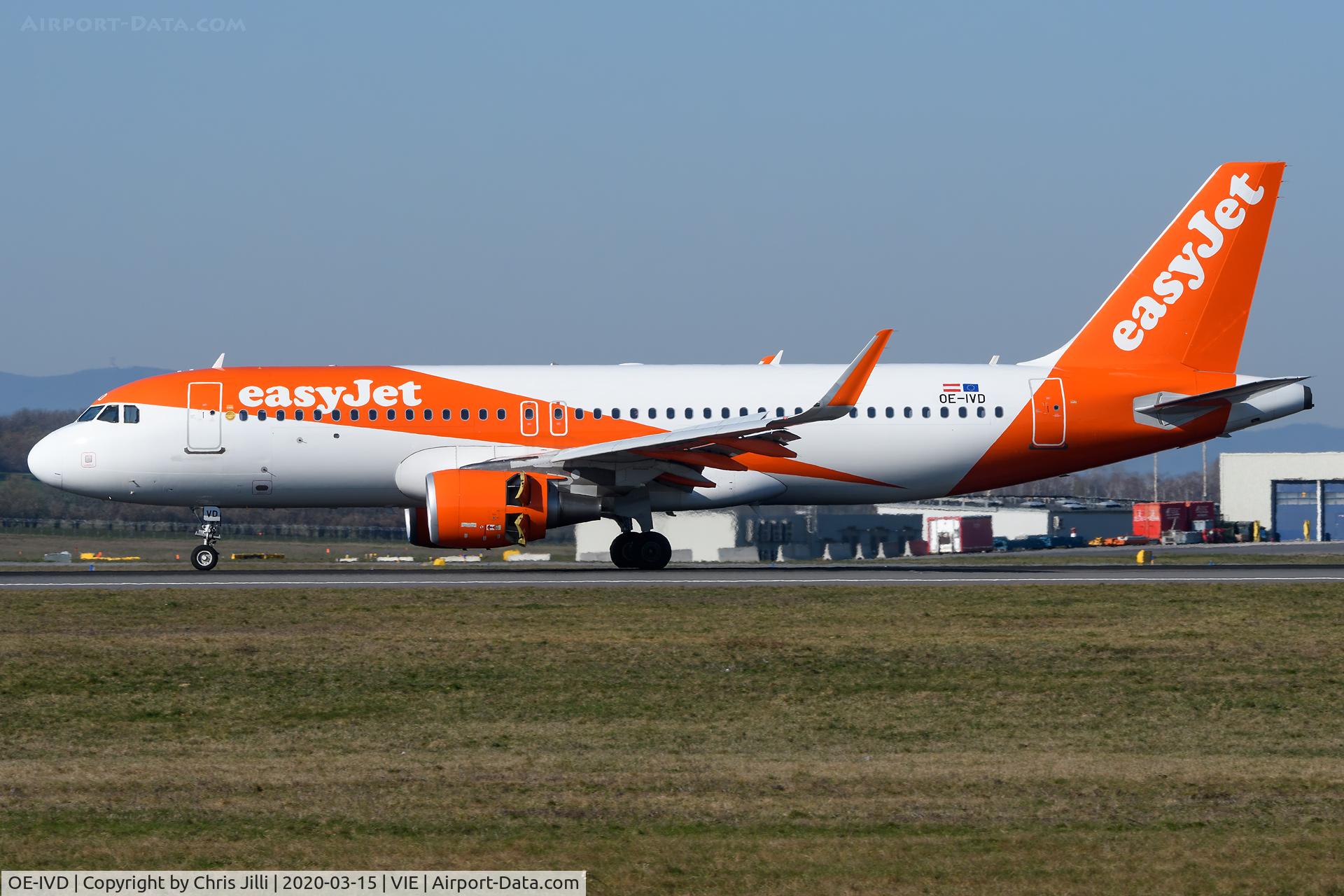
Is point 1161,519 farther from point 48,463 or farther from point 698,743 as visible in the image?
point 698,743

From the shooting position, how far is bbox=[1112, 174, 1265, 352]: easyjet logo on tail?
31391 mm

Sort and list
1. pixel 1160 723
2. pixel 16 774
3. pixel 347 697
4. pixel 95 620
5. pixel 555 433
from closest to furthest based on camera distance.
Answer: pixel 16 774, pixel 1160 723, pixel 347 697, pixel 95 620, pixel 555 433

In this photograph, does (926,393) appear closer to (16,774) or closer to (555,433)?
(555,433)

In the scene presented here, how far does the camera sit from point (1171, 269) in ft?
104

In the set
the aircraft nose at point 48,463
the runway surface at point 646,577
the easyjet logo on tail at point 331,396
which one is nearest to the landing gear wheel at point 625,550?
the runway surface at point 646,577

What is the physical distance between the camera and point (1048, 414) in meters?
30.8

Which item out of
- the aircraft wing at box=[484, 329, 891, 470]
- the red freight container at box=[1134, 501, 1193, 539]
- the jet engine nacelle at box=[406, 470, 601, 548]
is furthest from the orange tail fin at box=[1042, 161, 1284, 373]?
the red freight container at box=[1134, 501, 1193, 539]

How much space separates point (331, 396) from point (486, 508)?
493 centimetres

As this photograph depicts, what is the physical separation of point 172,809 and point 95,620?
11391 millimetres

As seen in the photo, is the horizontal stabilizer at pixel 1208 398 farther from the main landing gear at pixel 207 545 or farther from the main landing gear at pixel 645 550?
the main landing gear at pixel 207 545

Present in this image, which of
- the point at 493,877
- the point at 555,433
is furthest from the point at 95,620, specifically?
the point at 493,877

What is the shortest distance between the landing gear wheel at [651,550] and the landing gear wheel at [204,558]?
8505 mm

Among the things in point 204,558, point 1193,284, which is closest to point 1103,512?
point 1193,284

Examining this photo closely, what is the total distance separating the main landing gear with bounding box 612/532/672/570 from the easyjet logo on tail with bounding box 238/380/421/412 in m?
5.01
